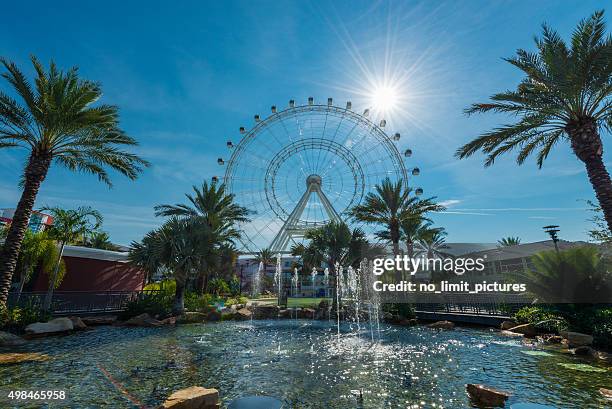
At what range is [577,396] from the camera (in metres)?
5.87

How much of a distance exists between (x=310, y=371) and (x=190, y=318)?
1320 cm

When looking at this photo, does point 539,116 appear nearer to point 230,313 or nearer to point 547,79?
point 547,79

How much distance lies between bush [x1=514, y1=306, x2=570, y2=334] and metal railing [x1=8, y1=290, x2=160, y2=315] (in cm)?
2167

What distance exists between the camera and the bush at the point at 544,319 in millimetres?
12664

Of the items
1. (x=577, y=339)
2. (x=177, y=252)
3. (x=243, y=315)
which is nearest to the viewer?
(x=577, y=339)

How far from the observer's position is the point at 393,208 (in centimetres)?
2377

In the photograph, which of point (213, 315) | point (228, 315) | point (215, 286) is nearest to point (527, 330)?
point (228, 315)

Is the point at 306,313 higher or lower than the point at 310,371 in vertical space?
lower

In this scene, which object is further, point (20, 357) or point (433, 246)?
point (433, 246)

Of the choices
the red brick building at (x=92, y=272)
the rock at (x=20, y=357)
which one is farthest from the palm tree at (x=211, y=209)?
the rock at (x=20, y=357)

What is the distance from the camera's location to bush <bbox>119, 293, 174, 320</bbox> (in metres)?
17.5

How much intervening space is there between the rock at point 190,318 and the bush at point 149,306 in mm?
1036

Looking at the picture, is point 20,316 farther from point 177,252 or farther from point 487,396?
point 487,396

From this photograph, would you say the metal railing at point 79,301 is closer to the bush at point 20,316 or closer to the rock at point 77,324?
the bush at point 20,316
